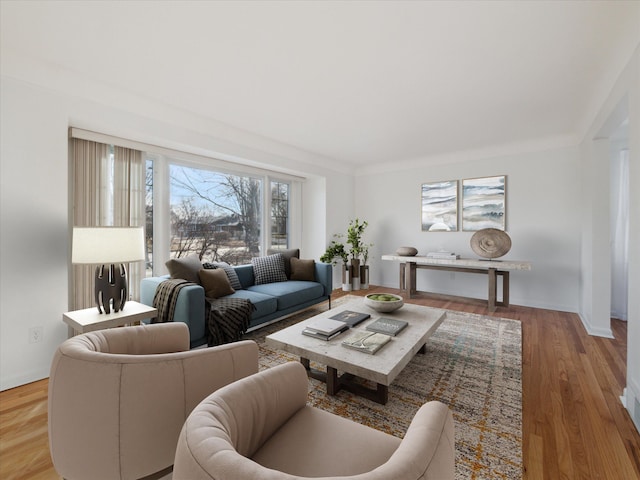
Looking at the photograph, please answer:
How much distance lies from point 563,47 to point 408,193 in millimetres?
3416

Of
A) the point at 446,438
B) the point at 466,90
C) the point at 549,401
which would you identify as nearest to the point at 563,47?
the point at 466,90

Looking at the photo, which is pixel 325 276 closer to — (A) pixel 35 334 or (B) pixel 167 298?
(B) pixel 167 298

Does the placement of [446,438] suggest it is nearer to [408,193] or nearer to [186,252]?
Answer: [186,252]

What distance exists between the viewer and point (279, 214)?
5281 mm

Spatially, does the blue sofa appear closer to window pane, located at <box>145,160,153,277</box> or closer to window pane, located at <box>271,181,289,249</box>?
window pane, located at <box>145,160,153,277</box>

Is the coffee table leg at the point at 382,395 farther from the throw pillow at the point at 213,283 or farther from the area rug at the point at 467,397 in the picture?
the throw pillow at the point at 213,283

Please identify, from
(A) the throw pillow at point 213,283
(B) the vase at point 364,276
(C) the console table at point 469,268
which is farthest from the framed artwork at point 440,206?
(A) the throw pillow at point 213,283

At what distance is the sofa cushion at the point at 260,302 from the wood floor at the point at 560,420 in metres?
1.63

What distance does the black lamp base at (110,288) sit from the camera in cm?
228

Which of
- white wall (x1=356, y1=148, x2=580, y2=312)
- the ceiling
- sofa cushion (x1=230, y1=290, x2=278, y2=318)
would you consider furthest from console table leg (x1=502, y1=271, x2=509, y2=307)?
sofa cushion (x1=230, y1=290, x2=278, y2=318)

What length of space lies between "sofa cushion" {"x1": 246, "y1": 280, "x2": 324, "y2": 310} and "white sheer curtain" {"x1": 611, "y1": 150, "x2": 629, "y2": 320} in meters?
3.79

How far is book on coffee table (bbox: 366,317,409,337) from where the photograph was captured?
214 centimetres

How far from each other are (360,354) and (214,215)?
312 cm

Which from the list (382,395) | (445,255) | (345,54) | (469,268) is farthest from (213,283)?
(469,268)
